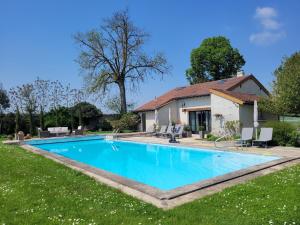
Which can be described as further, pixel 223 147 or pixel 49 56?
pixel 49 56

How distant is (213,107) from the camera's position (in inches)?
933

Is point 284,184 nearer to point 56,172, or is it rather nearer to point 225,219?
point 225,219

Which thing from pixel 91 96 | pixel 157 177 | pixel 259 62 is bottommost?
pixel 157 177

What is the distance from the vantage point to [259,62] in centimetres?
3014

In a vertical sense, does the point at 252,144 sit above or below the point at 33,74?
below

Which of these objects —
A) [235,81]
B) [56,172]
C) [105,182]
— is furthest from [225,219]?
[235,81]

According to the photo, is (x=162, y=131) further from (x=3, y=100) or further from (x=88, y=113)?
(x=3, y=100)

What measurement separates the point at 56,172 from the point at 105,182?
2.28 meters

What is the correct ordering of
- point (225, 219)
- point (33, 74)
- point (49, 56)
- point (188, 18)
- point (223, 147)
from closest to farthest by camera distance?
point (225, 219)
point (223, 147)
point (188, 18)
point (49, 56)
point (33, 74)

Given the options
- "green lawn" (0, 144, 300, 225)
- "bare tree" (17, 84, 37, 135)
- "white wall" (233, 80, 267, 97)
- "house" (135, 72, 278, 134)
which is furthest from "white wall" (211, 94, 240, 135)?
"bare tree" (17, 84, 37, 135)

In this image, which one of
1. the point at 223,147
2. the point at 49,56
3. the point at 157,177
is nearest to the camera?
the point at 157,177

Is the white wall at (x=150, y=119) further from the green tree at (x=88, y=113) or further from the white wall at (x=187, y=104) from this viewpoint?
the green tree at (x=88, y=113)

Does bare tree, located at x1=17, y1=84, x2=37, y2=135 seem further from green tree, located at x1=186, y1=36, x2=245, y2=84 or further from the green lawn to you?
the green lawn

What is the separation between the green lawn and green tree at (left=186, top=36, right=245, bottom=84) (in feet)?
136
